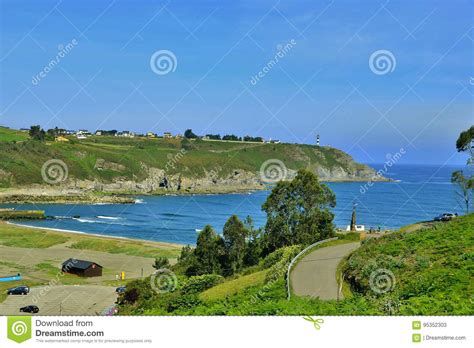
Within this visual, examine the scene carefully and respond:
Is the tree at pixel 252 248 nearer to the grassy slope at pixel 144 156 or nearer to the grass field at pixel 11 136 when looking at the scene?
the grassy slope at pixel 144 156

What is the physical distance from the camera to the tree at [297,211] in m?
28.6

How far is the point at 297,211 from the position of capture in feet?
95.7

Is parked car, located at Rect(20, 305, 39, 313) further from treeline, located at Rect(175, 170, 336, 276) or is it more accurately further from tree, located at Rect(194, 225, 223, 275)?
tree, located at Rect(194, 225, 223, 275)

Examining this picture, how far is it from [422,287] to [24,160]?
122 metres

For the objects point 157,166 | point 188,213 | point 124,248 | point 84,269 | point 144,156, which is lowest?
point 84,269

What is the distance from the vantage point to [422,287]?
11.5 meters

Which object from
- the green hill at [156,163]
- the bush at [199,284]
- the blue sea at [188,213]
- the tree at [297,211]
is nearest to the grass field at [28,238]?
the blue sea at [188,213]

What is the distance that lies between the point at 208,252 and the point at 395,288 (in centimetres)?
1780

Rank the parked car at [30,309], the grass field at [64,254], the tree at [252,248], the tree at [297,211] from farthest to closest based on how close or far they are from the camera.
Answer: the grass field at [64,254], the tree at [252,248], the tree at [297,211], the parked car at [30,309]

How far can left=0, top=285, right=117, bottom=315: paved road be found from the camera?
84.4 feet

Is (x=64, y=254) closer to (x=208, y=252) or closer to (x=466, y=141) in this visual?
(x=208, y=252)

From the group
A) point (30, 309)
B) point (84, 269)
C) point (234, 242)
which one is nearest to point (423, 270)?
point (234, 242)

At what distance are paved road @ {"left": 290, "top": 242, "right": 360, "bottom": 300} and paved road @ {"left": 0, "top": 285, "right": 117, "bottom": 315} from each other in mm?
11849
